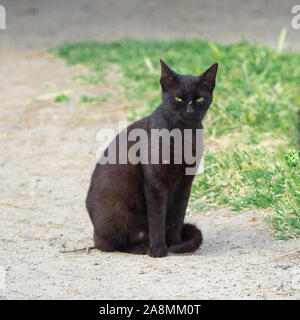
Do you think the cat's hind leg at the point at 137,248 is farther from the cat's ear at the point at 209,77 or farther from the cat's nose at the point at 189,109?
the cat's ear at the point at 209,77

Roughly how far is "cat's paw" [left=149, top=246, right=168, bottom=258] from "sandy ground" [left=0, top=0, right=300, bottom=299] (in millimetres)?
44

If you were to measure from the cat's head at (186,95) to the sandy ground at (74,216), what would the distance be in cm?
78

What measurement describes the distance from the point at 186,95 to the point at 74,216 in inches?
55.4

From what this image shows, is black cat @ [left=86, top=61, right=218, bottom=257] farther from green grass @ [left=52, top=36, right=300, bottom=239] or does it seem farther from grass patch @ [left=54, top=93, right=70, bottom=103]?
grass patch @ [left=54, top=93, right=70, bottom=103]

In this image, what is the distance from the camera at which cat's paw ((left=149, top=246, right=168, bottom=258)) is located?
3279 mm

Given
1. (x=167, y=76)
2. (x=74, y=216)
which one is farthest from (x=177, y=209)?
(x=74, y=216)

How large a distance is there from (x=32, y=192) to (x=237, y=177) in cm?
157

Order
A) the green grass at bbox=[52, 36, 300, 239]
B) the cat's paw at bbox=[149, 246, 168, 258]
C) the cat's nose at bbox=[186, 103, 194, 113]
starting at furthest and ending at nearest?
the green grass at bbox=[52, 36, 300, 239] → the cat's paw at bbox=[149, 246, 168, 258] → the cat's nose at bbox=[186, 103, 194, 113]

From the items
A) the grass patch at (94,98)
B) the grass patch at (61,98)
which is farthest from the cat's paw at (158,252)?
the grass patch at (61,98)

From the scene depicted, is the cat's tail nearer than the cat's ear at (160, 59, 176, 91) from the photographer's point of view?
No

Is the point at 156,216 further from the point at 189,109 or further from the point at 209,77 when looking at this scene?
the point at 209,77

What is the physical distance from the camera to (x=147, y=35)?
8.91m

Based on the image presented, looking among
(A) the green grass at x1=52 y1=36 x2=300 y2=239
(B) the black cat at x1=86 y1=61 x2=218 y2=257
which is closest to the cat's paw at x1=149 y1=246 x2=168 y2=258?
(B) the black cat at x1=86 y1=61 x2=218 y2=257

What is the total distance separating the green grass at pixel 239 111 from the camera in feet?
12.6
